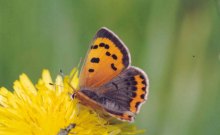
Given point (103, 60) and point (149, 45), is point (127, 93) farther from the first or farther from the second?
point (149, 45)


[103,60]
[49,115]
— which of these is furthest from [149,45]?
[49,115]

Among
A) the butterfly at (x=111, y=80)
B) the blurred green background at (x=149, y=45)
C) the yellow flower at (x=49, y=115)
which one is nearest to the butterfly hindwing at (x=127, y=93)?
the butterfly at (x=111, y=80)

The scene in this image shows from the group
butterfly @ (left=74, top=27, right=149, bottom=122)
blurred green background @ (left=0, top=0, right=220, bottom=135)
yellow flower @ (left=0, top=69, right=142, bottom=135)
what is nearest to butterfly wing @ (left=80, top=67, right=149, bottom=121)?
butterfly @ (left=74, top=27, right=149, bottom=122)

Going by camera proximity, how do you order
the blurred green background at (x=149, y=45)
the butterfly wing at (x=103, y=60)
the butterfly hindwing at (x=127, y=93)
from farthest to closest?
the blurred green background at (x=149, y=45) < the butterfly wing at (x=103, y=60) < the butterfly hindwing at (x=127, y=93)

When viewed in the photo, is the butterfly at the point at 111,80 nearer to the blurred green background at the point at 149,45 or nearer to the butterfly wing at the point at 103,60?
the butterfly wing at the point at 103,60

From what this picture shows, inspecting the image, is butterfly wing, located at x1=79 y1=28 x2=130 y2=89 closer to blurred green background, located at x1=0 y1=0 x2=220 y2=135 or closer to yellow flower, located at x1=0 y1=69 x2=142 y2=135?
yellow flower, located at x1=0 y1=69 x2=142 y2=135

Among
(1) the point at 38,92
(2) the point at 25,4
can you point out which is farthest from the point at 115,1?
(1) the point at 38,92

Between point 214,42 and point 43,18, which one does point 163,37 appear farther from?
point 43,18
